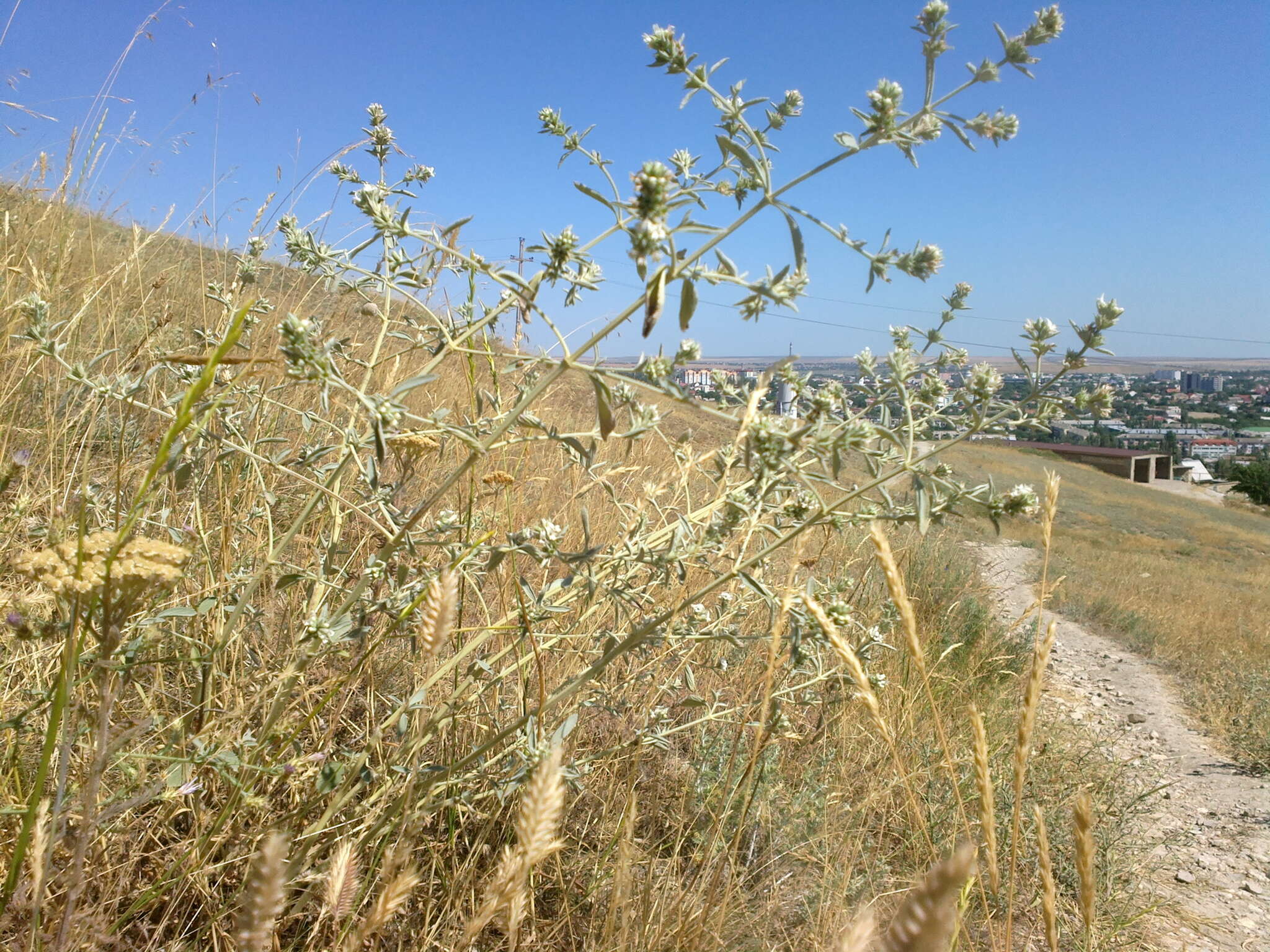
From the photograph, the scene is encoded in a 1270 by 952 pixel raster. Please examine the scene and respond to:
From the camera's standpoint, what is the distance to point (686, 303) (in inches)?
42.5

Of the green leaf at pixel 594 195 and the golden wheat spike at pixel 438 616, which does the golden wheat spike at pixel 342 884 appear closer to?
the golden wheat spike at pixel 438 616

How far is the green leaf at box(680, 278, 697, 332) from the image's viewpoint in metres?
1.07

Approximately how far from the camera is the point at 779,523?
198cm

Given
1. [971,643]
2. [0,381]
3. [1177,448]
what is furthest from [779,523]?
[1177,448]

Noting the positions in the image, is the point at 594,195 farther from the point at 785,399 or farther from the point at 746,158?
the point at 785,399

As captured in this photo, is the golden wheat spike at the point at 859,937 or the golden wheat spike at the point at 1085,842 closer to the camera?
the golden wheat spike at the point at 859,937

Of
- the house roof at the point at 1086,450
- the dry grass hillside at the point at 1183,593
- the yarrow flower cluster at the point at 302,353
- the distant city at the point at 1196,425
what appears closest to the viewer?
the yarrow flower cluster at the point at 302,353

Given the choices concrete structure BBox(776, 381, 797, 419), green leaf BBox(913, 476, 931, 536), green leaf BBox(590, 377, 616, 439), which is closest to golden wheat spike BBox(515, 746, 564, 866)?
green leaf BBox(590, 377, 616, 439)

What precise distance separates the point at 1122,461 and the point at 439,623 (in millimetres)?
51616

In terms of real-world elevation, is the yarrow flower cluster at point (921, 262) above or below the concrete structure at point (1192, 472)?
above

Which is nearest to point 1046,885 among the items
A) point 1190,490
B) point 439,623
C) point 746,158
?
point 439,623

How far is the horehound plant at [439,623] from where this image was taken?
1032mm

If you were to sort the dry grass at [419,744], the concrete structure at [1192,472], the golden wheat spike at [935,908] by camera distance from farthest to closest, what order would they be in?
the concrete structure at [1192,472], the dry grass at [419,744], the golden wheat spike at [935,908]

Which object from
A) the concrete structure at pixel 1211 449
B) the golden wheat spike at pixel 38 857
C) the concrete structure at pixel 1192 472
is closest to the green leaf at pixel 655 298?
the golden wheat spike at pixel 38 857
